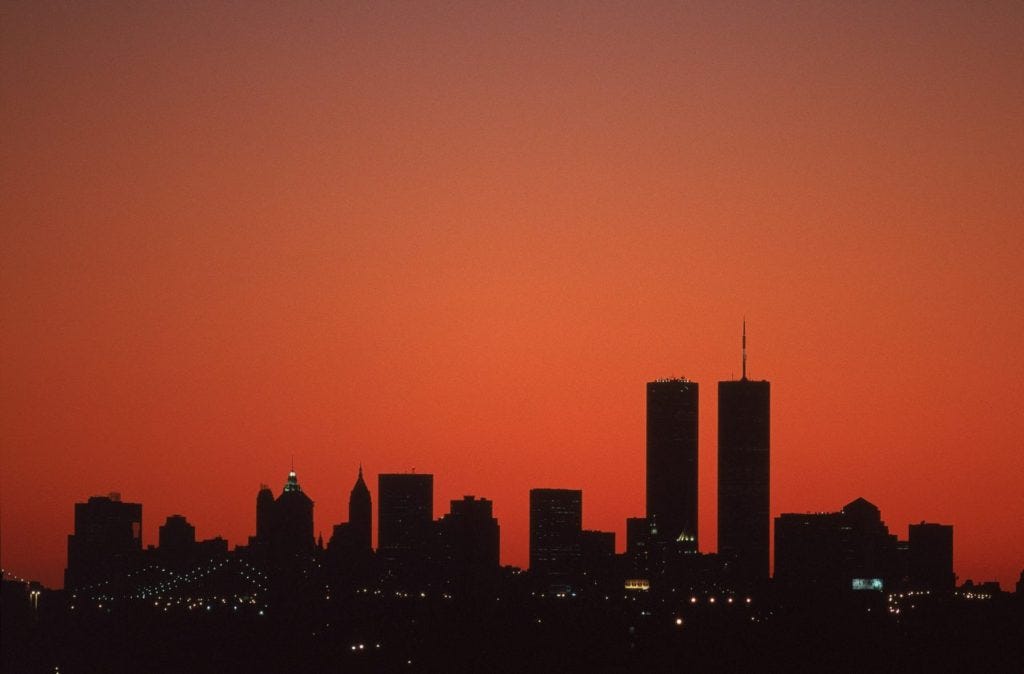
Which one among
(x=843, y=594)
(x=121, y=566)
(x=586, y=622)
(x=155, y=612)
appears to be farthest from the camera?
(x=121, y=566)

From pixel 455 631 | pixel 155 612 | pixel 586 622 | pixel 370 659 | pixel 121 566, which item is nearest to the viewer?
pixel 370 659

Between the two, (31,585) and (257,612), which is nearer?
(31,585)

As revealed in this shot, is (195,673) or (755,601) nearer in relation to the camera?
(195,673)

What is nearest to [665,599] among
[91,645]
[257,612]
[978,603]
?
[978,603]

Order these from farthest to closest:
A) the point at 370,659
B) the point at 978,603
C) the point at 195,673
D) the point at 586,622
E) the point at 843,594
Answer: the point at 843,594
the point at 978,603
the point at 586,622
the point at 370,659
the point at 195,673

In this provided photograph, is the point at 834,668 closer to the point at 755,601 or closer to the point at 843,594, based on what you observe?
the point at 755,601

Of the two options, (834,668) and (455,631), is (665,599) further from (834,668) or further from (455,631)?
(834,668)

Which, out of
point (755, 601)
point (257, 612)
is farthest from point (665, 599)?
point (257, 612)

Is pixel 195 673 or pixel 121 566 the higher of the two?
pixel 121 566

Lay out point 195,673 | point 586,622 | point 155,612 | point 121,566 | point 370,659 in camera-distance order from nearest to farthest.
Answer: point 195,673 → point 370,659 → point 586,622 → point 155,612 → point 121,566
